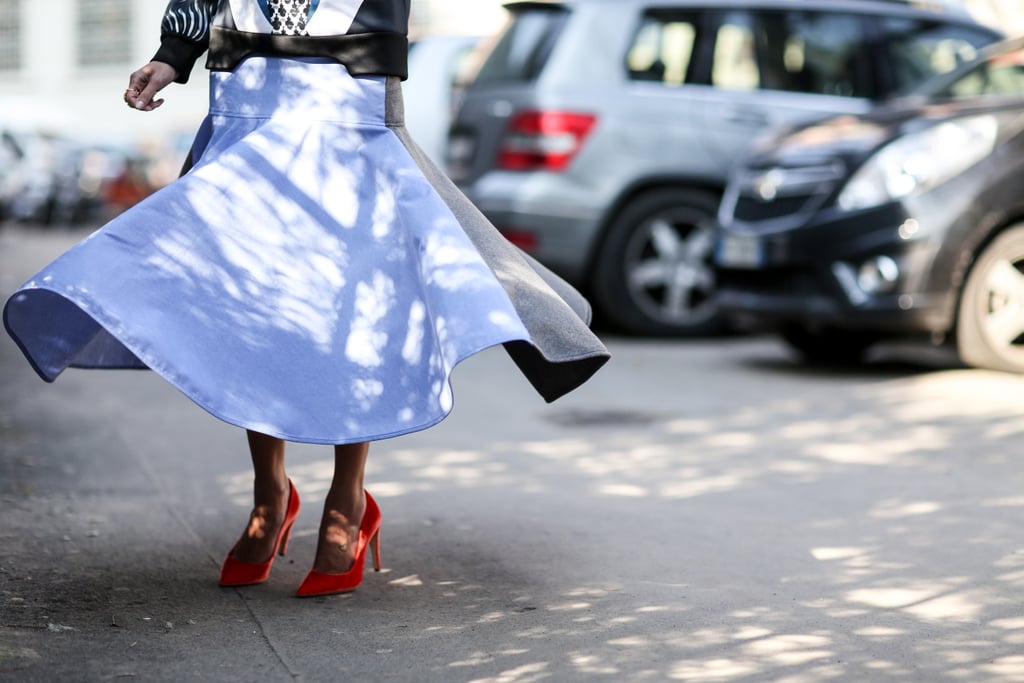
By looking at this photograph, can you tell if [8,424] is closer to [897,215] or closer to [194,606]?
[194,606]

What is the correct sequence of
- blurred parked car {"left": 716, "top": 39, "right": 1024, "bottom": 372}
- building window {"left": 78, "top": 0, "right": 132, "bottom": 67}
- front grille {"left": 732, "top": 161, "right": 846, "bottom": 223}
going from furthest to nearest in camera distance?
building window {"left": 78, "top": 0, "right": 132, "bottom": 67} < front grille {"left": 732, "top": 161, "right": 846, "bottom": 223} < blurred parked car {"left": 716, "top": 39, "right": 1024, "bottom": 372}

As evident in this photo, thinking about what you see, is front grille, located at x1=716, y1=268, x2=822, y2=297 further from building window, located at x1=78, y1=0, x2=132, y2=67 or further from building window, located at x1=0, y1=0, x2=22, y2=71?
building window, located at x1=0, y1=0, x2=22, y2=71

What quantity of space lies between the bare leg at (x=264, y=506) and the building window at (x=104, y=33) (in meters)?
39.5

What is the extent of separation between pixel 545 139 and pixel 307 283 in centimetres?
570

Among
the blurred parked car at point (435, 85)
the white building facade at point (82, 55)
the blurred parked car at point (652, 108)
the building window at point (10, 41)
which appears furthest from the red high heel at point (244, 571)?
the building window at point (10, 41)

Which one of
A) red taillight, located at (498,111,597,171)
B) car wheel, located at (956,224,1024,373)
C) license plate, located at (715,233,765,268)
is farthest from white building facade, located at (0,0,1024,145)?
car wheel, located at (956,224,1024,373)

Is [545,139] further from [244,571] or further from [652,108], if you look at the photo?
[244,571]

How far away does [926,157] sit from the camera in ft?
23.7

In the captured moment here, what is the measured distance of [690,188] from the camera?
31.1 feet

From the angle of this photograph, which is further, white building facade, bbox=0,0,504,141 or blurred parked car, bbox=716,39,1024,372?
white building facade, bbox=0,0,504,141

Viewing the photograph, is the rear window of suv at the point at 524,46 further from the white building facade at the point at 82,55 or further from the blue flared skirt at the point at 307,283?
the white building facade at the point at 82,55

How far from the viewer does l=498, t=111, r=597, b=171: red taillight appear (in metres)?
9.02

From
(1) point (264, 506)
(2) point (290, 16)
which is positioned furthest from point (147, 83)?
(1) point (264, 506)

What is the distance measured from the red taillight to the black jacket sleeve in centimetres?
523
